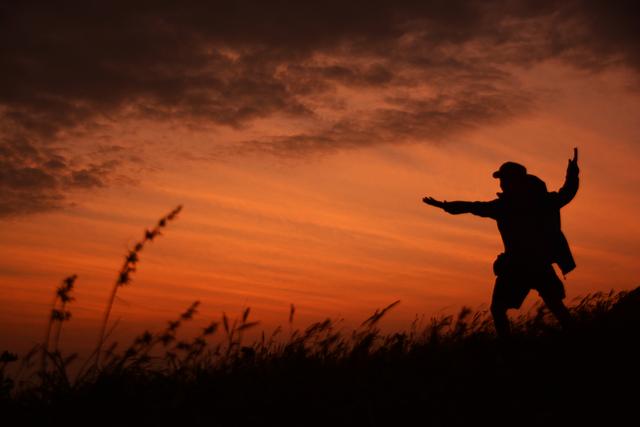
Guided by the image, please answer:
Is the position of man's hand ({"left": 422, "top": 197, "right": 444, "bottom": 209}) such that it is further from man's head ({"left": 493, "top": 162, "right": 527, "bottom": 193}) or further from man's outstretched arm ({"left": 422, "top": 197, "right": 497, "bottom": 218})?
man's head ({"left": 493, "top": 162, "right": 527, "bottom": 193})

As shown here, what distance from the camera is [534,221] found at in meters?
7.16

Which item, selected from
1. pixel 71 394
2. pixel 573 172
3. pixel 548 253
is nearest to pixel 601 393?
pixel 548 253

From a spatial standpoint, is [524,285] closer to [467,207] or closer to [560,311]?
[560,311]

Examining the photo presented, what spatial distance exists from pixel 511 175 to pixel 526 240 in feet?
2.62

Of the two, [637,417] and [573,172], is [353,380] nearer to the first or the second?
[637,417]

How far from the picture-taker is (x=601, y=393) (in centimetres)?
471

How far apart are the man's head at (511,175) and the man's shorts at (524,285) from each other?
0.95m

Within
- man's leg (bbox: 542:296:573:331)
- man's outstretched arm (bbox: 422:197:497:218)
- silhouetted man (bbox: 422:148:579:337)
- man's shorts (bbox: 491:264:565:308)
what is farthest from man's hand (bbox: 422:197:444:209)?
man's leg (bbox: 542:296:573:331)

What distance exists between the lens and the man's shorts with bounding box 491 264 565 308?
704cm

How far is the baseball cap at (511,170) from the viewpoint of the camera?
7.35 metres

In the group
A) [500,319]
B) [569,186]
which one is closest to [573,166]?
[569,186]

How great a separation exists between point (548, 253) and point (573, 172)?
3.64 ft

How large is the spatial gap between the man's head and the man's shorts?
951 millimetres

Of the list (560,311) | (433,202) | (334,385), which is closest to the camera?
(334,385)
